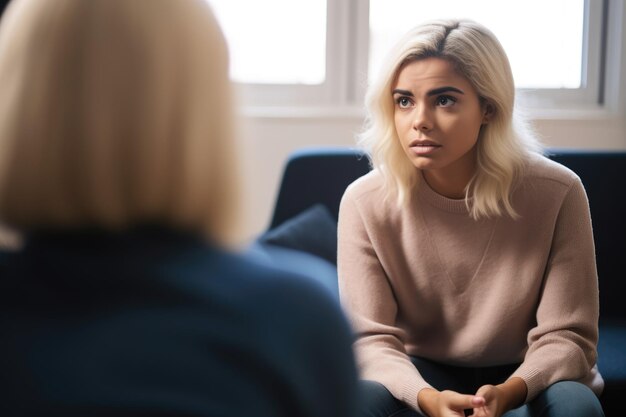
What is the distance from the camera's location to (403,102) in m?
1.99

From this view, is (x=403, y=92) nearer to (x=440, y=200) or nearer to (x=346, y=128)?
(x=440, y=200)

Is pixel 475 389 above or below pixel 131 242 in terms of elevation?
below

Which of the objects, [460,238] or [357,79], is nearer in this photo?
[460,238]

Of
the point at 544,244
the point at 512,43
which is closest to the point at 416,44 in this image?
the point at 544,244

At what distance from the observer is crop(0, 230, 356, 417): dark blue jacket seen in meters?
0.68

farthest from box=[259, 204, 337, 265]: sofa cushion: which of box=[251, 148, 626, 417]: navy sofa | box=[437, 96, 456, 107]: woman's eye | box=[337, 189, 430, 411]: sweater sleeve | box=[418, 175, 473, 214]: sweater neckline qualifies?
box=[437, 96, 456, 107]: woman's eye

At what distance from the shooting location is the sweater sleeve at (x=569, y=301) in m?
1.83

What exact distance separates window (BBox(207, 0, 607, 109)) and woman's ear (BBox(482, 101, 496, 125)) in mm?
1584

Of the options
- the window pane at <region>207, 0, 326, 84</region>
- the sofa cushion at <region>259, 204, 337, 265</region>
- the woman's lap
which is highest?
the window pane at <region>207, 0, 326, 84</region>

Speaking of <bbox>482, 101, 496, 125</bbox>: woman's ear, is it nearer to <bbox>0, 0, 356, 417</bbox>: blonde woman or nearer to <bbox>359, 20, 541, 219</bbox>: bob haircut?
<bbox>359, 20, 541, 219</bbox>: bob haircut

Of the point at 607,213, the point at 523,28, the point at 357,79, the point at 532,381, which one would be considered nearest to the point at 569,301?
the point at 532,381

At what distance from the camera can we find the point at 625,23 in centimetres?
356

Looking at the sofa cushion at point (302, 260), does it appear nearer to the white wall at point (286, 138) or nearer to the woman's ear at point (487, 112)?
the woman's ear at point (487, 112)

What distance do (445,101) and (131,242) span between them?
1302 millimetres
